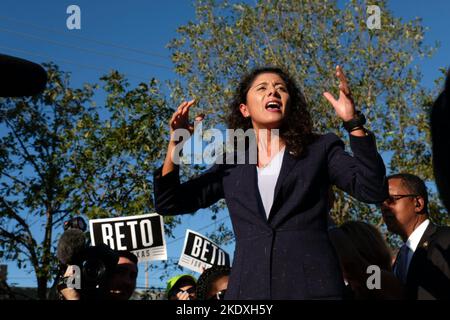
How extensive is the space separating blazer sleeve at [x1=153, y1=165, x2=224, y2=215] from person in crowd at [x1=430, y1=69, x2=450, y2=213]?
61.6 inches

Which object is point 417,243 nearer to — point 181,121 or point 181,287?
point 181,121

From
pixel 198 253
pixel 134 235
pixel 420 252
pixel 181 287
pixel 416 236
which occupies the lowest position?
pixel 181 287

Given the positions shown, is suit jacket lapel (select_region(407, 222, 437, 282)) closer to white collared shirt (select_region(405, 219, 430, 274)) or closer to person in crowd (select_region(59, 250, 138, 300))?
white collared shirt (select_region(405, 219, 430, 274))

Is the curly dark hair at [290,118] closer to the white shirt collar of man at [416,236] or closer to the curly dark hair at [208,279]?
the white shirt collar of man at [416,236]

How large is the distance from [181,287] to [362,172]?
3.92 m

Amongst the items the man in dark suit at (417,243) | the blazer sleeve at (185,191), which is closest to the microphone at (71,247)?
the blazer sleeve at (185,191)

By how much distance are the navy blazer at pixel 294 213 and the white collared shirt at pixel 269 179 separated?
0.02m

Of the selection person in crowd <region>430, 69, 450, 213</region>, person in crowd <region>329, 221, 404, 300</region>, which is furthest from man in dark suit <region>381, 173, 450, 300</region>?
person in crowd <region>430, 69, 450, 213</region>

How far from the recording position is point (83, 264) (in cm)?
348

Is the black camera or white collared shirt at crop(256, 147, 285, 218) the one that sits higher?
white collared shirt at crop(256, 147, 285, 218)

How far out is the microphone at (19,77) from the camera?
47.2 inches

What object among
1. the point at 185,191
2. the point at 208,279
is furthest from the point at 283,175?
the point at 208,279

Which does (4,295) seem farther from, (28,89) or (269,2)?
(28,89)

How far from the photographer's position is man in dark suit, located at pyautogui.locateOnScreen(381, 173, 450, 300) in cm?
318
